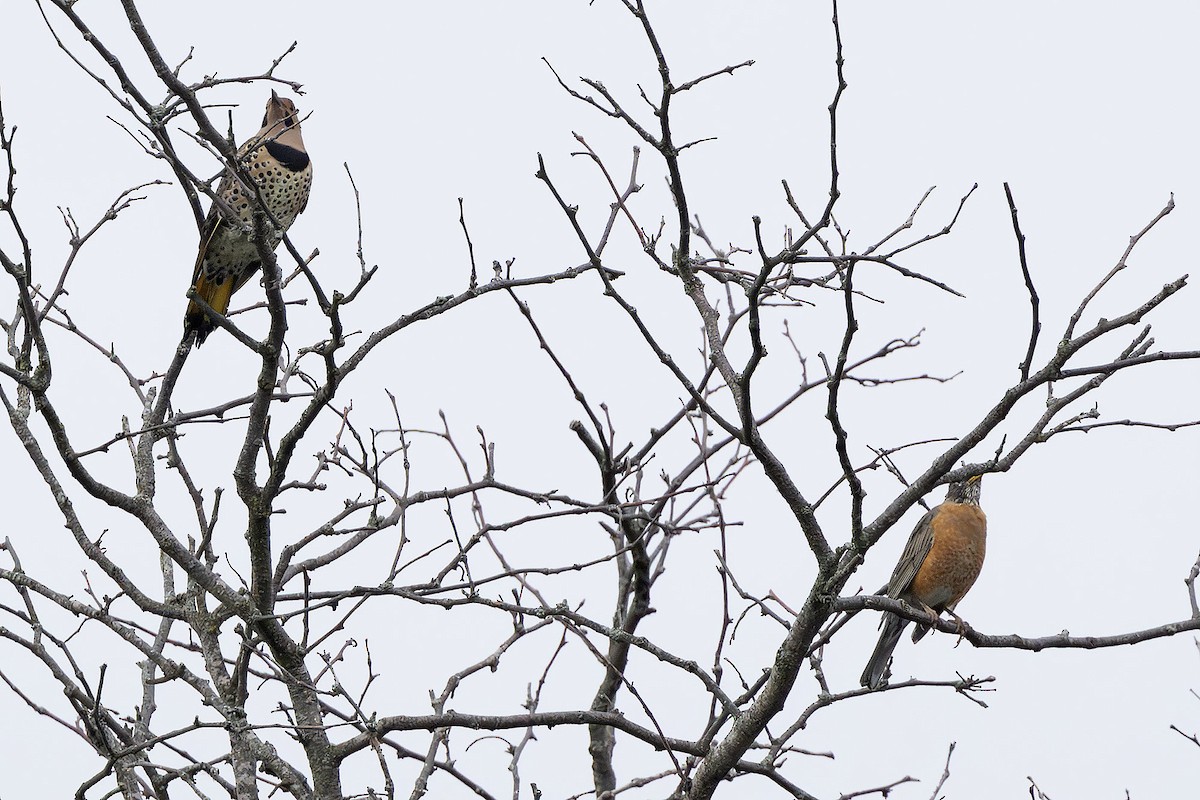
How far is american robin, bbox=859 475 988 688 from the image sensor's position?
16.9ft

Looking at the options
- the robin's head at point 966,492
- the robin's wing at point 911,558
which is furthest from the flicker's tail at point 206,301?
the robin's head at point 966,492

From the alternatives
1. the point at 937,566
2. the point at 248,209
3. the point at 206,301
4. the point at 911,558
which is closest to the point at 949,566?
the point at 937,566

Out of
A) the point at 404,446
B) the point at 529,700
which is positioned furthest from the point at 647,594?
the point at 404,446

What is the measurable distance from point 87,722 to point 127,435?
84 cm

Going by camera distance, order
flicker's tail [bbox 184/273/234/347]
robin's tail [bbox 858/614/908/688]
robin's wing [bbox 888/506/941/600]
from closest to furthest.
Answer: robin's tail [bbox 858/614/908/688] → flicker's tail [bbox 184/273/234/347] → robin's wing [bbox 888/506/941/600]

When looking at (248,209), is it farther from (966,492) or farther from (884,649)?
(966,492)

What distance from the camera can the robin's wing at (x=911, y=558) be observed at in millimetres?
5418

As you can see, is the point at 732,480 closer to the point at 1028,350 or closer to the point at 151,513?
the point at 1028,350

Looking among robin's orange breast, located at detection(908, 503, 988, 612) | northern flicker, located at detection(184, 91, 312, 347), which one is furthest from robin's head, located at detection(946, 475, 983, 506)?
northern flicker, located at detection(184, 91, 312, 347)

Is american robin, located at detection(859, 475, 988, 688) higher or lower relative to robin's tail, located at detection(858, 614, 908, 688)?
higher

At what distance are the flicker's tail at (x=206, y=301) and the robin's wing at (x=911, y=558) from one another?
10.5 feet

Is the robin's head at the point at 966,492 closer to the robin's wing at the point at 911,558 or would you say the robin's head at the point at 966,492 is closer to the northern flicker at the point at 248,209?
the robin's wing at the point at 911,558

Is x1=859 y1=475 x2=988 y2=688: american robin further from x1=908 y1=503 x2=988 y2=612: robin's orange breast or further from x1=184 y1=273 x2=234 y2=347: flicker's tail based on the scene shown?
x1=184 y1=273 x2=234 y2=347: flicker's tail

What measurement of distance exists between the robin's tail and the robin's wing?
0.32 metres
